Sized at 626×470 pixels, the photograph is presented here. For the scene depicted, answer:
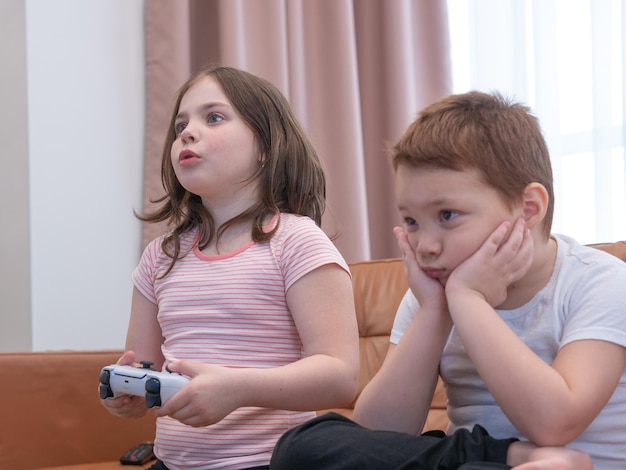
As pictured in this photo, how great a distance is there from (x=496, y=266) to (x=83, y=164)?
5.69ft

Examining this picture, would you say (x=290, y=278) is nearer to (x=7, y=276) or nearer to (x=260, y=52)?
(x=7, y=276)

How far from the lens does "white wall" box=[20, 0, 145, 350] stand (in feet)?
7.79

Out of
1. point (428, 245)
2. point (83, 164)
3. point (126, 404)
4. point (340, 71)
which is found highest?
point (340, 71)

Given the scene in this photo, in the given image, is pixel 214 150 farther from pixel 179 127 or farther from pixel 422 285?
pixel 422 285

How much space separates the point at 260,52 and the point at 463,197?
5.74ft

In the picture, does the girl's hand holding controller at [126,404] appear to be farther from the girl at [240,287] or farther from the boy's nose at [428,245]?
the boy's nose at [428,245]

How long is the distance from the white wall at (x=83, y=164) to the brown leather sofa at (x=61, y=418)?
27.3 inches

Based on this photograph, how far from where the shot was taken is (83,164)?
2482 millimetres

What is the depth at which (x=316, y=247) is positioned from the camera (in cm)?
131

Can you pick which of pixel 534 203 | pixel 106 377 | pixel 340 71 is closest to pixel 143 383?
pixel 106 377

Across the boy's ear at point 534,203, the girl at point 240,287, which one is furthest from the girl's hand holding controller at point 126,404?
the boy's ear at point 534,203

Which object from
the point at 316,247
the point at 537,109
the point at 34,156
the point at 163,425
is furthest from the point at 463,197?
the point at 34,156

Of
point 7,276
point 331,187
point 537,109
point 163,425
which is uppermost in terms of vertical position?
point 537,109

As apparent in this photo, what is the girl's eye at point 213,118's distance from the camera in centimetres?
141
